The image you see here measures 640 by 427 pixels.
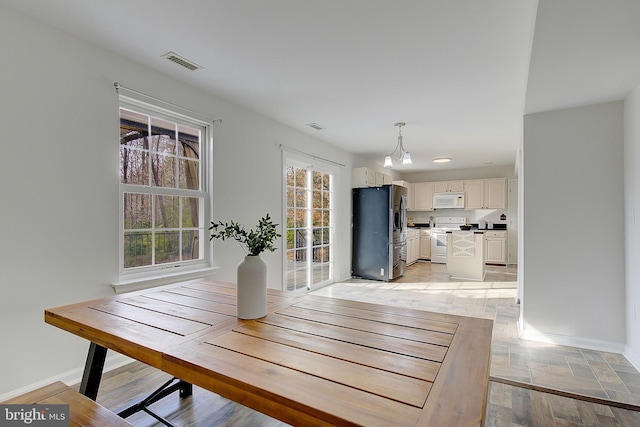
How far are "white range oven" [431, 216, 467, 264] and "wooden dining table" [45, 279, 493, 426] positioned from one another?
7155 mm

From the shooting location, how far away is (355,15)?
1997mm

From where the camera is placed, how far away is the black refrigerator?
582 cm

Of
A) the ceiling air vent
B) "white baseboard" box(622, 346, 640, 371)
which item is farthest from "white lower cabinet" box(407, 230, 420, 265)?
the ceiling air vent

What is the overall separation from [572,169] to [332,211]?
11.3 feet

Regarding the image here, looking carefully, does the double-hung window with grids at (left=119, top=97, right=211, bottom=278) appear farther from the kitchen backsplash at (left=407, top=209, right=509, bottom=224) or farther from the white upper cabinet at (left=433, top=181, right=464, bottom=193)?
the kitchen backsplash at (left=407, top=209, right=509, bottom=224)

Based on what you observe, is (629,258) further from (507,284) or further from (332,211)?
(332,211)

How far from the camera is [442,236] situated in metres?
8.22

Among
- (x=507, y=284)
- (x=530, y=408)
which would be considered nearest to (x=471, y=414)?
(x=530, y=408)

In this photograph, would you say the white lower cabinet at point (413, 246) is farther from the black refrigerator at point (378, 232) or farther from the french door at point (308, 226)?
the french door at point (308, 226)

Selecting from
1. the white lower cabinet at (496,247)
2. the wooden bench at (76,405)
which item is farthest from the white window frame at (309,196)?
the white lower cabinet at (496,247)

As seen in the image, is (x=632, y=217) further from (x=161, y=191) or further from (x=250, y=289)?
(x=161, y=191)

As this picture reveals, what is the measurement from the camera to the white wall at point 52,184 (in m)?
1.99

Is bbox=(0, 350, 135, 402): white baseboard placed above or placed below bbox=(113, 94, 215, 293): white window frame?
below

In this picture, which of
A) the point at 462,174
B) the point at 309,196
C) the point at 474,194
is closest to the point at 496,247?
the point at 474,194
